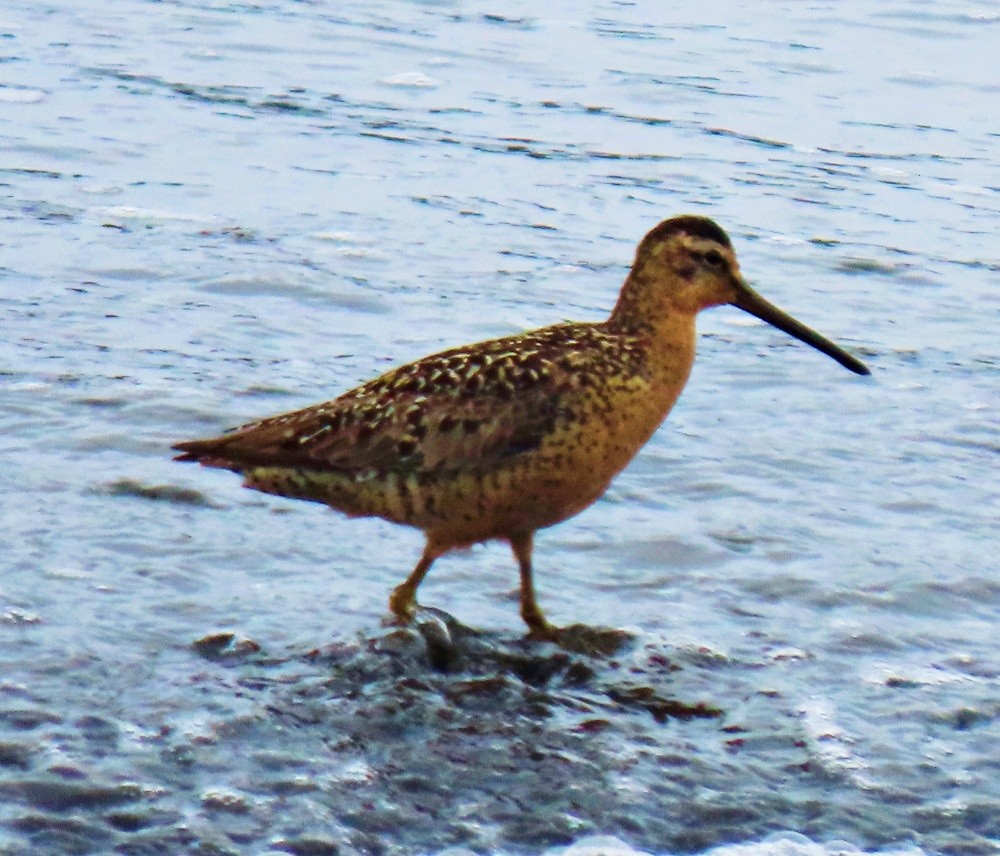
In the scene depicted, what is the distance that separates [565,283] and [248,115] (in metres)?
3.14

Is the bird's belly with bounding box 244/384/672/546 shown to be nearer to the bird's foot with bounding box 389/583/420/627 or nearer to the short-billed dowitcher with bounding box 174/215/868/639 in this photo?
the short-billed dowitcher with bounding box 174/215/868/639

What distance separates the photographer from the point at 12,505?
6207 mm

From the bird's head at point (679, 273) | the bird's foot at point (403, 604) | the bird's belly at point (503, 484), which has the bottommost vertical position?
the bird's foot at point (403, 604)

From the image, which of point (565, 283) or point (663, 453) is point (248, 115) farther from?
point (663, 453)

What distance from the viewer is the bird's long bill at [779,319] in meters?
6.19

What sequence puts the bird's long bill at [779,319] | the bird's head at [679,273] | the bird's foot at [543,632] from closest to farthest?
the bird's foot at [543,632]
the bird's head at [679,273]
the bird's long bill at [779,319]

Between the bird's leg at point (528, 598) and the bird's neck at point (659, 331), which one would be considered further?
the bird's neck at point (659, 331)

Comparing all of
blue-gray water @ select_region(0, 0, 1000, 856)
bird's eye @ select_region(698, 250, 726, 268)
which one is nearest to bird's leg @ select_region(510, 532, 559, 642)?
blue-gray water @ select_region(0, 0, 1000, 856)

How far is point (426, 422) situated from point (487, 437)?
0.63 ft

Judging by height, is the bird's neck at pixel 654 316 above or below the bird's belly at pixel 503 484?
above

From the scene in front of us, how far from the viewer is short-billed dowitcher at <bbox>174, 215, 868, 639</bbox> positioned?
561 centimetres

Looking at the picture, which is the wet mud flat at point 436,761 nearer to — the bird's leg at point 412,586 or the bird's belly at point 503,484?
the bird's leg at point 412,586

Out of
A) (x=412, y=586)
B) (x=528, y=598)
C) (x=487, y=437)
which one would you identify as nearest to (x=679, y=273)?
(x=487, y=437)

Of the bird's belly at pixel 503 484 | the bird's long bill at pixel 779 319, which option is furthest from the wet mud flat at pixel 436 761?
the bird's long bill at pixel 779 319
